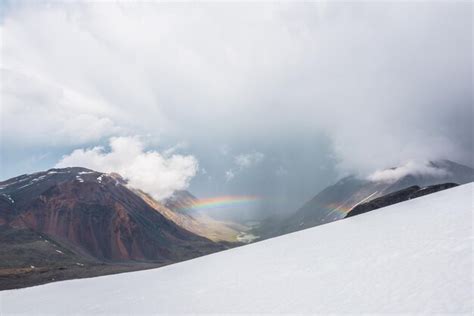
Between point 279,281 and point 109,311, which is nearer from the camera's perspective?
point 279,281

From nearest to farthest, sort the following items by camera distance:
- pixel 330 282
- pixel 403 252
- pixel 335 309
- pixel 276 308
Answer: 1. pixel 335 309
2. pixel 276 308
3. pixel 330 282
4. pixel 403 252

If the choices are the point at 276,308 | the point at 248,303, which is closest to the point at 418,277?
the point at 276,308

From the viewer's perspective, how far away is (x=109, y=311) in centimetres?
2648

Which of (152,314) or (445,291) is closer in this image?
(445,291)

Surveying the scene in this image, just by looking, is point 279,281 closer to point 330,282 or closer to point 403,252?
point 330,282

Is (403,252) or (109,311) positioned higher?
(403,252)

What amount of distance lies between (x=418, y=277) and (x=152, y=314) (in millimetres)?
15892

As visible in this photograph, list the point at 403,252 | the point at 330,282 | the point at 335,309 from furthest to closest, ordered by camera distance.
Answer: the point at 403,252, the point at 330,282, the point at 335,309

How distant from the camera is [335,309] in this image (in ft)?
51.1

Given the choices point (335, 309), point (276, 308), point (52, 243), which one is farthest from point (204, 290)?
point (52, 243)

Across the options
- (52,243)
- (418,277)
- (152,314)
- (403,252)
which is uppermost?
(52,243)

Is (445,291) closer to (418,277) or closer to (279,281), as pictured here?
(418,277)

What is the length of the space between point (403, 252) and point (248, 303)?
9746 millimetres

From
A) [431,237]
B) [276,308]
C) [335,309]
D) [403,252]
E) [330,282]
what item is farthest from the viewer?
[431,237]
